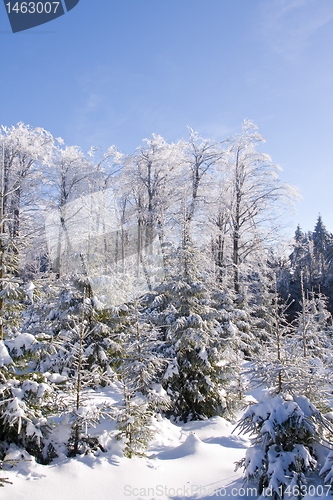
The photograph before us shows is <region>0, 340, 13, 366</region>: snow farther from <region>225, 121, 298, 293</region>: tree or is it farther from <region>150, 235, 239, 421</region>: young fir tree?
<region>225, 121, 298, 293</region>: tree

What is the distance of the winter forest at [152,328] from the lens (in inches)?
154

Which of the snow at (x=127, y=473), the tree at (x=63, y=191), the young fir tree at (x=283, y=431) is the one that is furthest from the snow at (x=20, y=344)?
→ the tree at (x=63, y=191)

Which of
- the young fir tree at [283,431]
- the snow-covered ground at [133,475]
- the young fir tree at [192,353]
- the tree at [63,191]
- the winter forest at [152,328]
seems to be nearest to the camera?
the young fir tree at [283,431]

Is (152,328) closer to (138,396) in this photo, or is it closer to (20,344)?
(138,396)

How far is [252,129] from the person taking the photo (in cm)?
1481

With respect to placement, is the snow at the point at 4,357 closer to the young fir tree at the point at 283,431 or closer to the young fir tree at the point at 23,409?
the young fir tree at the point at 23,409

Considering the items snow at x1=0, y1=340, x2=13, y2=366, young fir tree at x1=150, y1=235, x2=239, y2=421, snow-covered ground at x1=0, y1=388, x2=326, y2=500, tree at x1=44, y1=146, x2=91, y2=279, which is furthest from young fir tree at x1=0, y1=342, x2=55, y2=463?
A: tree at x1=44, y1=146, x2=91, y2=279

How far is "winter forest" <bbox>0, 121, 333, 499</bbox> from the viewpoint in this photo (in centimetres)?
391

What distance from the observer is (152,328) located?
6770 millimetres

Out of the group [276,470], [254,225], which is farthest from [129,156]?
[276,470]

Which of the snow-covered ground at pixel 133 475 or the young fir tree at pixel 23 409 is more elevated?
the young fir tree at pixel 23 409

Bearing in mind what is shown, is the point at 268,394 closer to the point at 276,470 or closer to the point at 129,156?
the point at 276,470

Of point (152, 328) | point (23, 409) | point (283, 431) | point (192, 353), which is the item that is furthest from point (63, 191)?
point (283, 431)

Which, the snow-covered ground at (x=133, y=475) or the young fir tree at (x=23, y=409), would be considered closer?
the snow-covered ground at (x=133, y=475)
